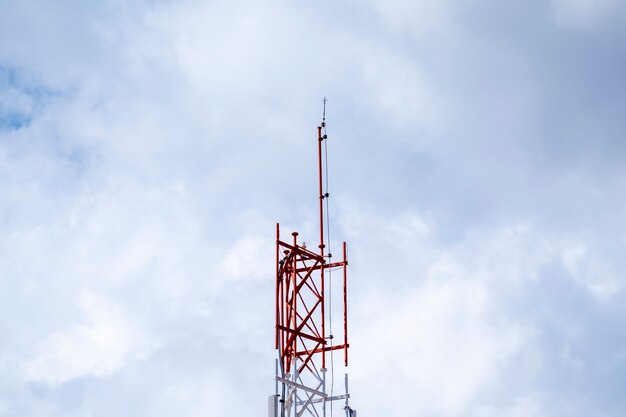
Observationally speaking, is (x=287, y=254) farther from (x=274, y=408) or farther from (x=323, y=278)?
(x=274, y=408)

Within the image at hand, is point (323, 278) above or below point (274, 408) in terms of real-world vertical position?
above

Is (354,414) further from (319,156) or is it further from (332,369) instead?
(319,156)

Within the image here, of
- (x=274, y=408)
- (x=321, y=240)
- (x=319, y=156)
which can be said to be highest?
(x=319, y=156)

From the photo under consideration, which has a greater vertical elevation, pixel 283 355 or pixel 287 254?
pixel 287 254

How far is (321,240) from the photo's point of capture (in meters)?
64.4

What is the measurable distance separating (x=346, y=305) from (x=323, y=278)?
67.9 inches

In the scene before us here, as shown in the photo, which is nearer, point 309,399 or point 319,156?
point 309,399

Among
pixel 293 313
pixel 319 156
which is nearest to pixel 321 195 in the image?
pixel 319 156

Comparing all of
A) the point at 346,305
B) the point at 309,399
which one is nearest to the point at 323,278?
the point at 346,305

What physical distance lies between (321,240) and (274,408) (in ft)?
30.8

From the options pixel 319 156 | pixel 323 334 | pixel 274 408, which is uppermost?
pixel 319 156

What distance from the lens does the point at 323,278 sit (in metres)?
63.8

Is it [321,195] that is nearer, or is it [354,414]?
[354,414]

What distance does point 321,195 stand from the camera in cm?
6569
